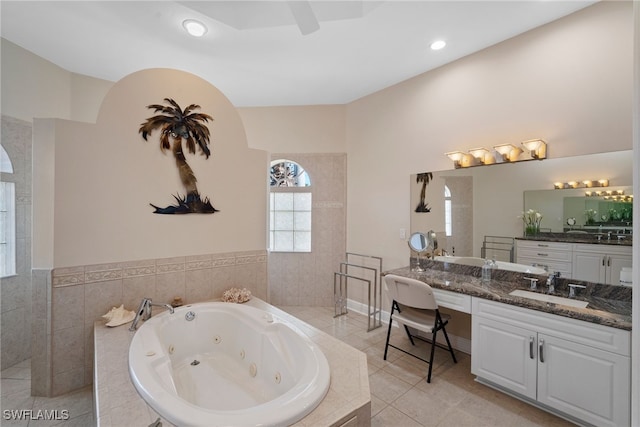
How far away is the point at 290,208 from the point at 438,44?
9.00 feet

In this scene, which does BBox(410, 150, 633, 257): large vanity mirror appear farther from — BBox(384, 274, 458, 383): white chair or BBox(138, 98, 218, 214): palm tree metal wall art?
BBox(138, 98, 218, 214): palm tree metal wall art

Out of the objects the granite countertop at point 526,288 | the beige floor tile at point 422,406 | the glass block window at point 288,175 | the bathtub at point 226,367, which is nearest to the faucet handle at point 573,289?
the granite countertop at point 526,288

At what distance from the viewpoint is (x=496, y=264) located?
2590mm

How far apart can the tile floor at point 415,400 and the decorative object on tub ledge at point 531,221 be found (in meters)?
1.34

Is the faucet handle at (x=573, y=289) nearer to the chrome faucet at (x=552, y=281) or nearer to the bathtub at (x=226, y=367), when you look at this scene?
the chrome faucet at (x=552, y=281)

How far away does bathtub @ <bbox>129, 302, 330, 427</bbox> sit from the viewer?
49.1 inches

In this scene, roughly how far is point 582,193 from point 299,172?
3175mm

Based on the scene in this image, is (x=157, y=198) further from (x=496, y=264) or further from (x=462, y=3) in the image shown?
(x=496, y=264)

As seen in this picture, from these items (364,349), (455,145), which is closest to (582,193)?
(455,145)

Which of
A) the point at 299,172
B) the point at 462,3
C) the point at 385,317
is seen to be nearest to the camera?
the point at 462,3

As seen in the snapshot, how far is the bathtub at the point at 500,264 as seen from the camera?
238 centimetres

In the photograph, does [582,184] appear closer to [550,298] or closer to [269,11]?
[550,298]

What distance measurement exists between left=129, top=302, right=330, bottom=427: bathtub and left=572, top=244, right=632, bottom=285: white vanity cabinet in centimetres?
213

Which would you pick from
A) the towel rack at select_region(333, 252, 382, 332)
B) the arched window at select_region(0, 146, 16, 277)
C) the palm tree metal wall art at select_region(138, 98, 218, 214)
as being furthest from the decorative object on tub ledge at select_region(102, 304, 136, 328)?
the towel rack at select_region(333, 252, 382, 332)
